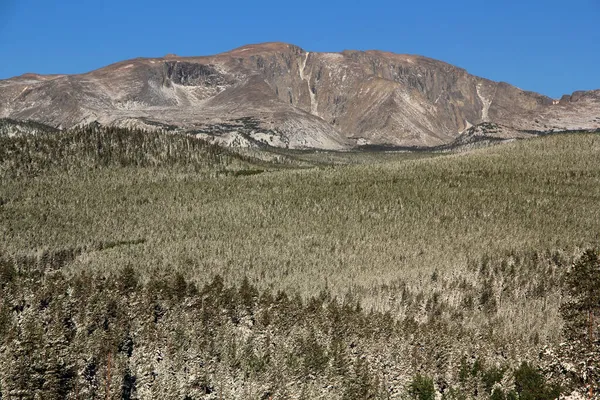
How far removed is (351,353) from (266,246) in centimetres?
9730

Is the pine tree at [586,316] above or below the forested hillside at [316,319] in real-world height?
above

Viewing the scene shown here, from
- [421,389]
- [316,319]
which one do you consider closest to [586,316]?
[421,389]

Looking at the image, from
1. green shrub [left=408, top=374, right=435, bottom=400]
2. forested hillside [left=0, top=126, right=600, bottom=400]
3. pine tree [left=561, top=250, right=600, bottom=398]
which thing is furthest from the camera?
green shrub [left=408, top=374, right=435, bottom=400]

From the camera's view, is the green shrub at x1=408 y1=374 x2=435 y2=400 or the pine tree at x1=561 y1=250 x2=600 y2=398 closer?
the pine tree at x1=561 y1=250 x2=600 y2=398

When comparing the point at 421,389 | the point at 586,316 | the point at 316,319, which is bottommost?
the point at 421,389

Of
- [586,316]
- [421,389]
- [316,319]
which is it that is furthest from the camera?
[316,319]

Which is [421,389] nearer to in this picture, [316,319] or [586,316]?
[316,319]

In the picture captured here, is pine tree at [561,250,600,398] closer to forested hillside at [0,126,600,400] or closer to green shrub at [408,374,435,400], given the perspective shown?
forested hillside at [0,126,600,400]

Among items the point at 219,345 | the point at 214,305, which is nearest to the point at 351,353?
the point at 219,345

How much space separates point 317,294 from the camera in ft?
489

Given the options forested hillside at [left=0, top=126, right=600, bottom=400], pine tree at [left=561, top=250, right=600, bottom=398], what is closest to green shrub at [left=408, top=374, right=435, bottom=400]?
forested hillside at [left=0, top=126, right=600, bottom=400]

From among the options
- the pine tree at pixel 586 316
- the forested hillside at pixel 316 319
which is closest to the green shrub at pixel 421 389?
the forested hillside at pixel 316 319

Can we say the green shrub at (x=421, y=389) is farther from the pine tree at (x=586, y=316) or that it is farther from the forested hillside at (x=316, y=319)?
the pine tree at (x=586, y=316)

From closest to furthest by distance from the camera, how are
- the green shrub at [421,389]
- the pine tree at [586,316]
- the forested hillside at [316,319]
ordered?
the pine tree at [586,316], the forested hillside at [316,319], the green shrub at [421,389]
